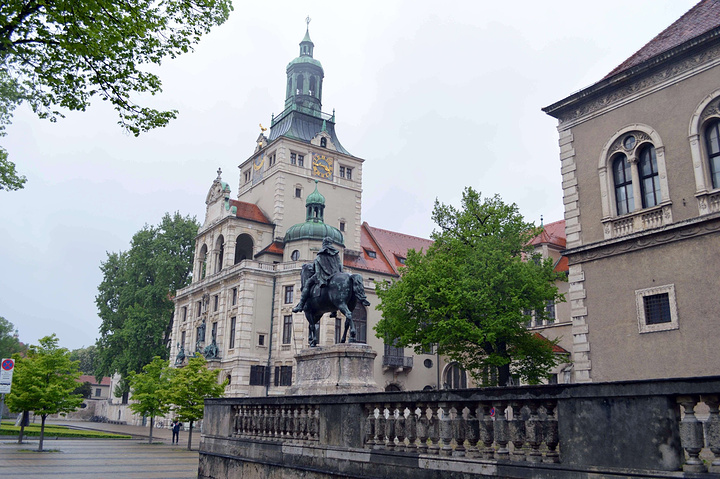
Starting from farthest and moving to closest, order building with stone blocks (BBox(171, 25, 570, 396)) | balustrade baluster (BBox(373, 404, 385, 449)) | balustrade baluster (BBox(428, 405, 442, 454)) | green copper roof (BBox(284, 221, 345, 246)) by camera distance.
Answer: green copper roof (BBox(284, 221, 345, 246))
building with stone blocks (BBox(171, 25, 570, 396))
balustrade baluster (BBox(373, 404, 385, 449))
balustrade baluster (BBox(428, 405, 442, 454))

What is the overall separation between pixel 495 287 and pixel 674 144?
9.66 metres

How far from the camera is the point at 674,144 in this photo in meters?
19.8

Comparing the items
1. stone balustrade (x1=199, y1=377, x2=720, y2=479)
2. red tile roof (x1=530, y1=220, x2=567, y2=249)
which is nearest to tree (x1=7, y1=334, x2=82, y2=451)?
stone balustrade (x1=199, y1=377, x2=720, y2=479)

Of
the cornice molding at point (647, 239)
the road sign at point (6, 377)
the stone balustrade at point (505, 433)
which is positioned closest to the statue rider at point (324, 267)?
the stone balustrade at point (505, 433)

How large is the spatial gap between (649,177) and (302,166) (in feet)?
120

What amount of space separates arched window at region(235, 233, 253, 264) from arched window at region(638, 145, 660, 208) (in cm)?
3840

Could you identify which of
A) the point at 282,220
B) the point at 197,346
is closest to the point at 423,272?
the point at 282,220

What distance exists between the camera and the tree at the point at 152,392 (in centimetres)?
3581

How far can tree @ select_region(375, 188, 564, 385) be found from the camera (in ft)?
84.9

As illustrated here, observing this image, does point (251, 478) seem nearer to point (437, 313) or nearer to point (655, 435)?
point (655, 435)

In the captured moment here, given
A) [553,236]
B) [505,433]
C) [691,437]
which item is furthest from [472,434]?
[553,236]

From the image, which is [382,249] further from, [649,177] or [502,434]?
[502,434]

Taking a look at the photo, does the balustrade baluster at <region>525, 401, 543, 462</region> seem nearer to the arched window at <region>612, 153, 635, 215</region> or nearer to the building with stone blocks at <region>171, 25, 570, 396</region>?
the arched window at <region>612, 153, 635, 215</region>

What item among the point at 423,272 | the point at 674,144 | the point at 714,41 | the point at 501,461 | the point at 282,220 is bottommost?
the point at 501,461
